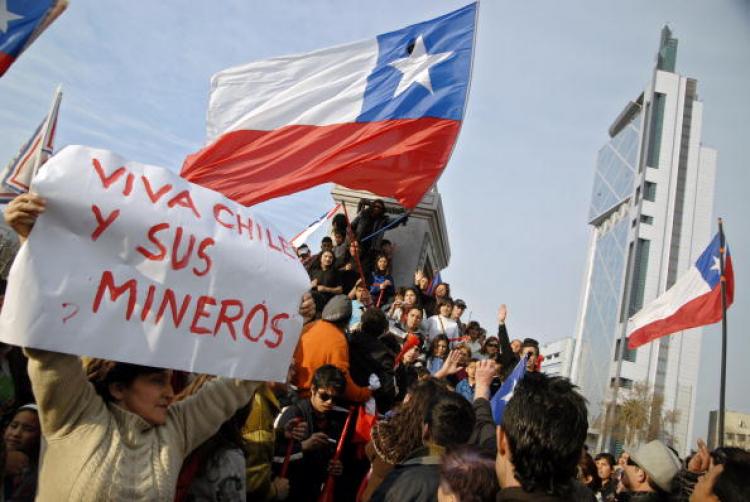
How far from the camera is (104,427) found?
209 centimetres

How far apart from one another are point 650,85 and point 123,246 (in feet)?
393

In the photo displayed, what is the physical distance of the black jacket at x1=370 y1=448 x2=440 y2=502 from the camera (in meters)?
2.70

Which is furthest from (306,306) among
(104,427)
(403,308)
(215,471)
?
(403,308)

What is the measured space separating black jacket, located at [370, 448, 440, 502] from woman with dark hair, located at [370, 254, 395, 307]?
5.88 m

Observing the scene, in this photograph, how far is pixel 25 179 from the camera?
8062mm

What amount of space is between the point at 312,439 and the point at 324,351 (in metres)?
0.77

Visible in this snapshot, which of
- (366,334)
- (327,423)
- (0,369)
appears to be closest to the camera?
(0,369)

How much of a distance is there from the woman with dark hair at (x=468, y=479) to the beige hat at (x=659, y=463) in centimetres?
201

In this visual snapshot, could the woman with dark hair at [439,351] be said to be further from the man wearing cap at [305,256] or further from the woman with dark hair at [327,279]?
the man wearing cap at [305,256]

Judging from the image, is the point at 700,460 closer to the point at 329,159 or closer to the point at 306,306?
the point at 306,306

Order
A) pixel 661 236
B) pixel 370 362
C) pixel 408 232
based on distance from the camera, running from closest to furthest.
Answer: pixel 370 362
pixel 408 232
pixel 661 236

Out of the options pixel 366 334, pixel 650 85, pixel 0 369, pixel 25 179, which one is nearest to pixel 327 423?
pixel 366 334

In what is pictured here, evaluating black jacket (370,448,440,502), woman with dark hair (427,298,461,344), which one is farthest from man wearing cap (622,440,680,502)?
woman with dark hair (427,298,461,344)

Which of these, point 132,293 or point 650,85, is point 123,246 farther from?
point 650,85
